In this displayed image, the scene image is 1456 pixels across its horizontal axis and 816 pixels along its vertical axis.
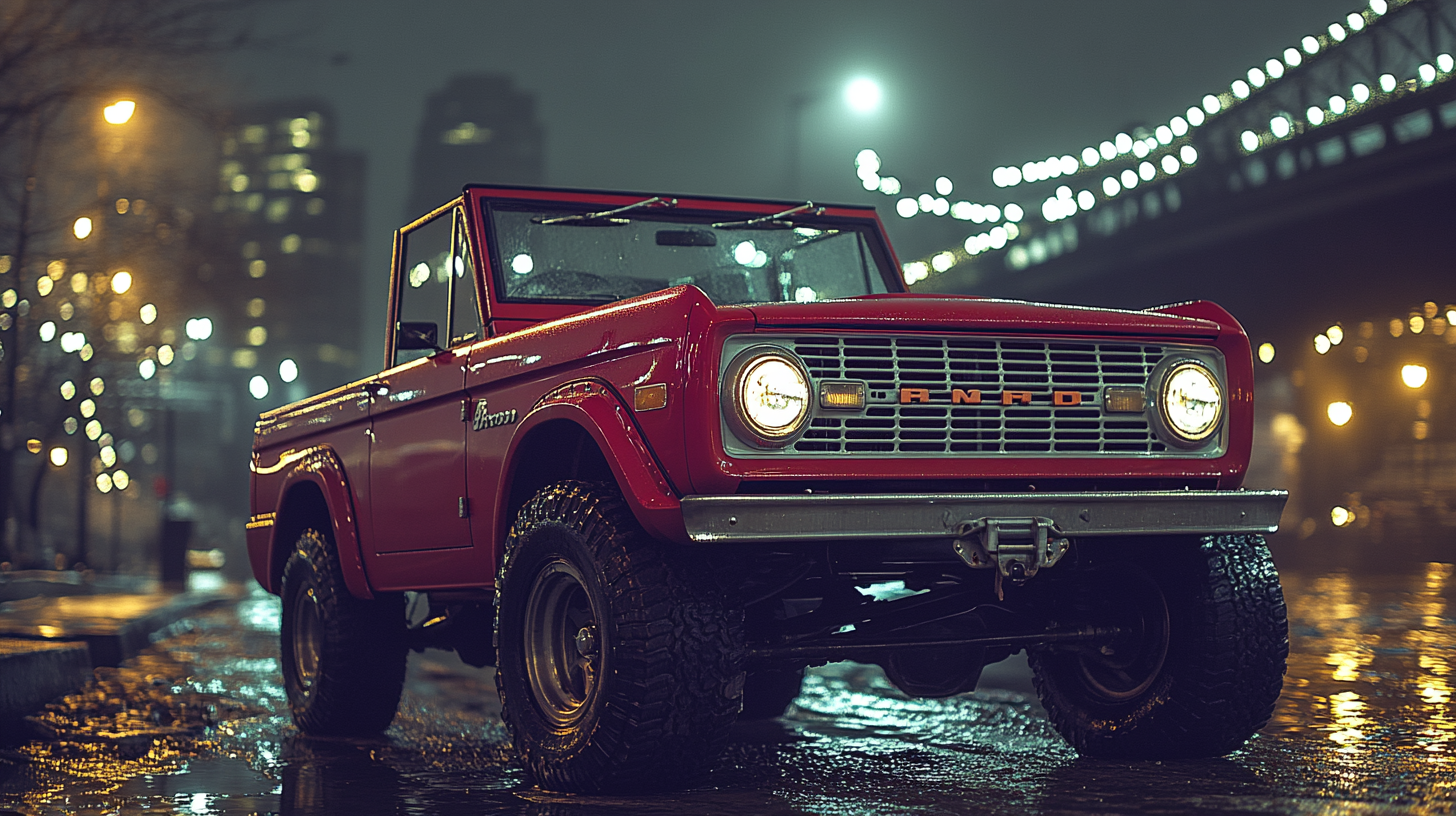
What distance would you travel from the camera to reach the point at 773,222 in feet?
24.9

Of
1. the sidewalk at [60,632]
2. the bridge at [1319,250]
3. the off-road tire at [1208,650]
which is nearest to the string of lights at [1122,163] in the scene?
the bridge at [1319,250]

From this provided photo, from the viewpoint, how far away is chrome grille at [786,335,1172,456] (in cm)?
521

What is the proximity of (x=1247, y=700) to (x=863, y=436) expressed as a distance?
5.56 ft

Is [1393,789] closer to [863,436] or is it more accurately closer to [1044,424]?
[1044,424]

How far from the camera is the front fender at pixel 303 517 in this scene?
24.6 ft

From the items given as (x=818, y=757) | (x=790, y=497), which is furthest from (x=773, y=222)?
(x=790, y=497)

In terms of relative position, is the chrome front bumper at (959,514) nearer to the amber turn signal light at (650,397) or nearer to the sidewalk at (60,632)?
the amber turn signal light at (650,397)

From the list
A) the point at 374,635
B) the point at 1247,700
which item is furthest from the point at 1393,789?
the point at 374,635

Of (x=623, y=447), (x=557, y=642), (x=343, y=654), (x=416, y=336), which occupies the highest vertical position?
(x=416, y=336)

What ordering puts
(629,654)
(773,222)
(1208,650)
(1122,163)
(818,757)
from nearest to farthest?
(629,654), (1208,650), (818,757), (773,222), (1122,163)

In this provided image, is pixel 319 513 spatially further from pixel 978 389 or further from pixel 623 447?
pixel 978 389

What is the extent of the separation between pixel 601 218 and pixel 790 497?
8.62 feet

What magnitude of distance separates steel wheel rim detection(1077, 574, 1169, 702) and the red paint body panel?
0.52m

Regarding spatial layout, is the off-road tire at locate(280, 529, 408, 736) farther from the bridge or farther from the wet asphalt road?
the bridge
